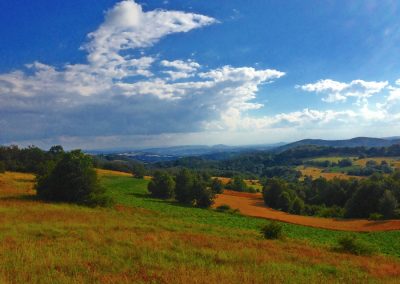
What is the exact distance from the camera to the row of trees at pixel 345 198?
233 feet

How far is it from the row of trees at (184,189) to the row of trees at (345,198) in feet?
82.3

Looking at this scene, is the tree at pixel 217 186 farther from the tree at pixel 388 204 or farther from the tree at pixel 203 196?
the tree at pixel 388 204

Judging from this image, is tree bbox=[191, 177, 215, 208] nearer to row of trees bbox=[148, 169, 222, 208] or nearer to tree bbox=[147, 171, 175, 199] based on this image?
row of trees bbox=[148, 169, 222, 208]

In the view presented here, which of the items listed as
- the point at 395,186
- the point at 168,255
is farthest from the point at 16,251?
the point at 395,186

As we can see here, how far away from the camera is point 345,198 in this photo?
9312cm

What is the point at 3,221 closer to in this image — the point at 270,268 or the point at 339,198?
the point at 270,268

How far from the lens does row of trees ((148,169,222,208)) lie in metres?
72.5

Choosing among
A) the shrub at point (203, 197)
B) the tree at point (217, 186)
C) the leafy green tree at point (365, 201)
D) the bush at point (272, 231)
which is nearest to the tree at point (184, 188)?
the shrub at point (203, 197)

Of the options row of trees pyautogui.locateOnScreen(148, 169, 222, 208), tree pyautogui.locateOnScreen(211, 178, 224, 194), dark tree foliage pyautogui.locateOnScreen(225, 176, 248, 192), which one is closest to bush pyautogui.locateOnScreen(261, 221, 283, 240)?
row of trees pyautogui.locateOnScreen(148, 169, 222, 208)

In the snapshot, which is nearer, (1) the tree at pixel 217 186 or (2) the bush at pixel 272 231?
(2) the bush at pixel 272 231

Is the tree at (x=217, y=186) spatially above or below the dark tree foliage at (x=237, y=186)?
above

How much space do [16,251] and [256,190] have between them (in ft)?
413

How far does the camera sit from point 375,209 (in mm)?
74500

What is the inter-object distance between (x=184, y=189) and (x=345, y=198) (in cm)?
4847
